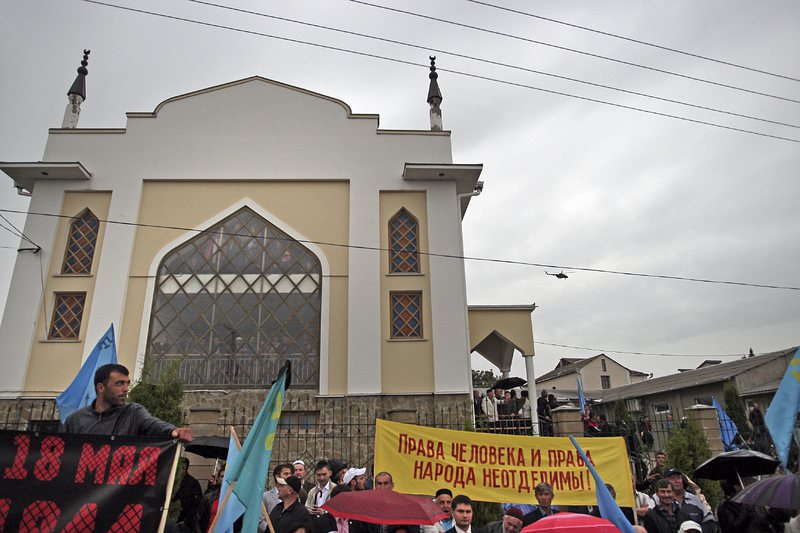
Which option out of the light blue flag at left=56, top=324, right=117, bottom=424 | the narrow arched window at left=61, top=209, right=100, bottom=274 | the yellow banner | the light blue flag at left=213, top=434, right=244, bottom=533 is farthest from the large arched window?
the light blue flag at left=213, top=434, right=244, bottom=533

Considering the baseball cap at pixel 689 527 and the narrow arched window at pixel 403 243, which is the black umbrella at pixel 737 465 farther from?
the narrow arched window at pixel 403 243

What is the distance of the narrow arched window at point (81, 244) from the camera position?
15289 mm

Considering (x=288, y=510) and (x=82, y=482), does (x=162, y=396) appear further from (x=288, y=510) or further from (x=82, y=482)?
(x=82, y=482)

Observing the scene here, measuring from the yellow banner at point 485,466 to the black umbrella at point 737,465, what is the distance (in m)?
1.60

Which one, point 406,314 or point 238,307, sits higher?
point 238,307

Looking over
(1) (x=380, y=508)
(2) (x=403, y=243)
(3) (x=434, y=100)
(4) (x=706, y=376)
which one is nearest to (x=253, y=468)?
(1) (x=380, y=508)

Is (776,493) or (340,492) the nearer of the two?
(776,493)

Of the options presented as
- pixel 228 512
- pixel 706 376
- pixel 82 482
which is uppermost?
pixel 706 376

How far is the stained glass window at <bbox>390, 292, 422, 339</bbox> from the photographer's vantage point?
592 inches

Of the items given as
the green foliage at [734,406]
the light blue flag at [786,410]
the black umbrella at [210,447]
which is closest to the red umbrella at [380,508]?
the light blue flag at [786,410]

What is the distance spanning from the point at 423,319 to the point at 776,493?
430 inches

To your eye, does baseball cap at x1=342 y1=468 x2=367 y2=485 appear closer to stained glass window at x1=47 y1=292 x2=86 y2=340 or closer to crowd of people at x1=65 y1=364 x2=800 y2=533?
crowd of people at x1=65 y1=364 x2=800 y2=533

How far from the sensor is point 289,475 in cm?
654

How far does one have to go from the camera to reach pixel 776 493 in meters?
4.43
